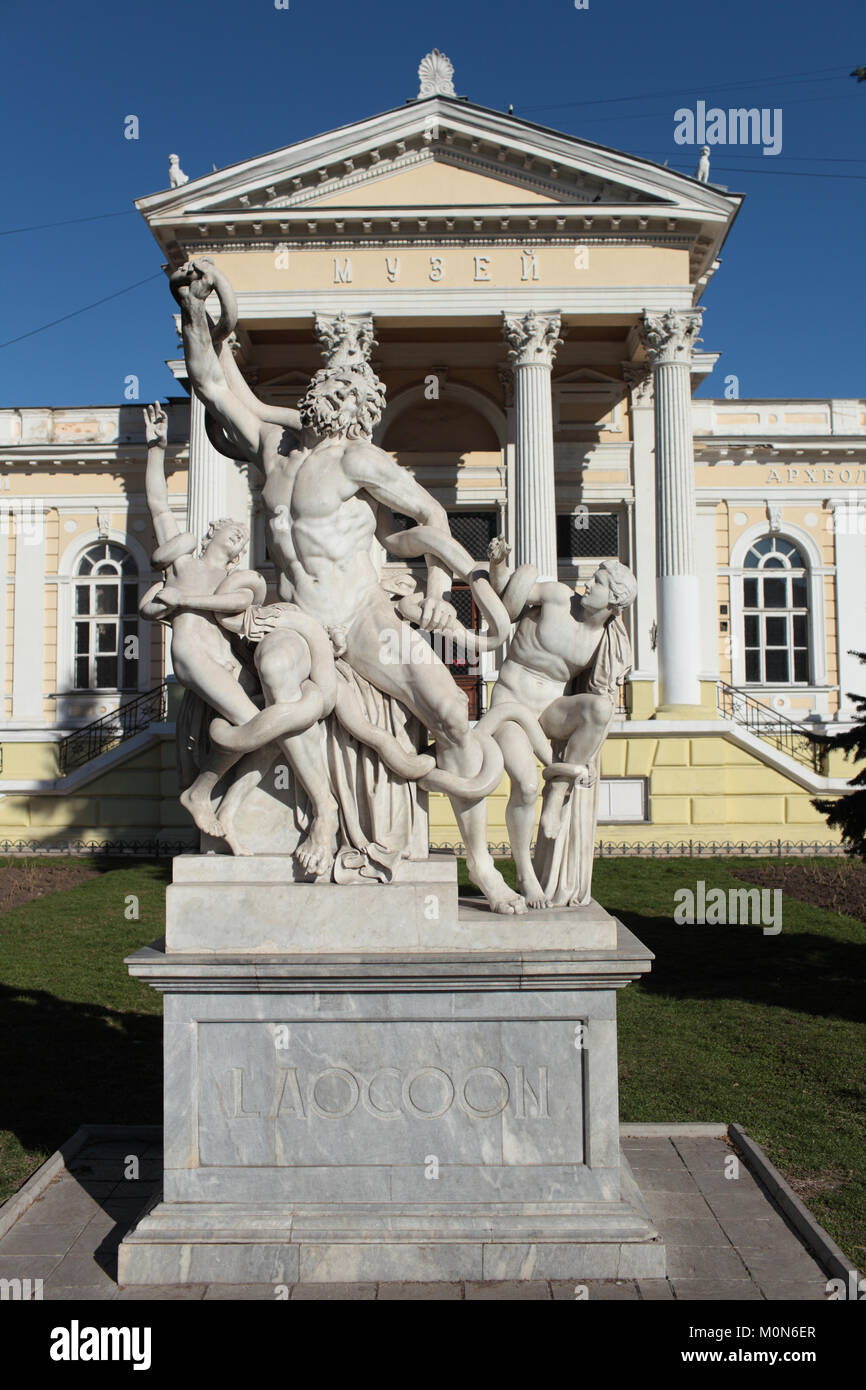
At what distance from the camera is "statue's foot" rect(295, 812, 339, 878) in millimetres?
4684

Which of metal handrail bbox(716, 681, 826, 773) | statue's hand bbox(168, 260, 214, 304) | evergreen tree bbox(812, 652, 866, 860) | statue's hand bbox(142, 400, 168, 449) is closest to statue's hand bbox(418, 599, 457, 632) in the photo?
statue's hand bbox(142, 400, 168, 449)

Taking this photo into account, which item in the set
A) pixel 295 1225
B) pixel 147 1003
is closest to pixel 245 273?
pixel 147 1003

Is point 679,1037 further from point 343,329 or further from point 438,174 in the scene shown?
point 438,174

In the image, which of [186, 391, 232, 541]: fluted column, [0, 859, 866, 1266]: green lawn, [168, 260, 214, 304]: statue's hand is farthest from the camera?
[186, 391, 232, 541]: fluted column

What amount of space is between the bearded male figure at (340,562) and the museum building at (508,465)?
14.0 meters

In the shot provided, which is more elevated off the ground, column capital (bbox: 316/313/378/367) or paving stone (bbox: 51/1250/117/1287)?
column capital (bbox: 316/313/378/367)

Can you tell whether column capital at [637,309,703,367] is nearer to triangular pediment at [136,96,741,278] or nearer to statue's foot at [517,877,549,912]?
triangular pediment at [136,96,741,278]

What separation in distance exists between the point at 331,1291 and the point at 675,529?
60.6 feet

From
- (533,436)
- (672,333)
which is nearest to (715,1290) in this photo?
(533,436)

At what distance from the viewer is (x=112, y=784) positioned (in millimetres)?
20859

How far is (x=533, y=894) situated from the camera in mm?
5098

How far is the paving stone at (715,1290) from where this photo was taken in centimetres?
428

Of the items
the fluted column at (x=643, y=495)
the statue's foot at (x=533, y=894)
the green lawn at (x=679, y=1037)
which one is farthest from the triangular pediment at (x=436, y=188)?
the statue's foot at (x=533, y=894)

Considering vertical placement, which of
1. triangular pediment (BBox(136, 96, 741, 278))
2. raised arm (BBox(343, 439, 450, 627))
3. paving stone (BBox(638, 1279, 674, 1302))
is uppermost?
triangular pediment (BBox(136, 96, 741, 278))
